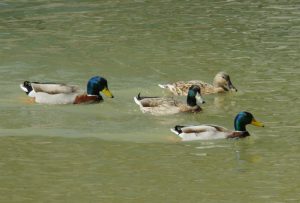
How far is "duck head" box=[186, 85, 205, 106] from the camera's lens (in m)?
21.7

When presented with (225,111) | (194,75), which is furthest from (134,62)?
(225,111)

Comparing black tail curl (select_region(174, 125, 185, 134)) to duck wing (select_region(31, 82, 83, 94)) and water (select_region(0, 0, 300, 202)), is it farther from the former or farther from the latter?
duck wing (select_region(31, 82, 83, 94))

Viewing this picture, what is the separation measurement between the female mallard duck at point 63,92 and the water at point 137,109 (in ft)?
0.96

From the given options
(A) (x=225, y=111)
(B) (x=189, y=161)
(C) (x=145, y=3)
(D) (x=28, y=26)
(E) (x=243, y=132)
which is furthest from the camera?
(C) (x=145, y=3)

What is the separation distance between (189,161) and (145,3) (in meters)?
21.1

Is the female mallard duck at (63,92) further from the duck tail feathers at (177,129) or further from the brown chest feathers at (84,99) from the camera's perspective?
the duck tail feathers at (177,129)

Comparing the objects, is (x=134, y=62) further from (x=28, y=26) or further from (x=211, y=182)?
(x=211, y=182)

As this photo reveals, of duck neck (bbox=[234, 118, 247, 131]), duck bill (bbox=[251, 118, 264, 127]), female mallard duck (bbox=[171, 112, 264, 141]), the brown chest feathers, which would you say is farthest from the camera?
the brown chest feathers

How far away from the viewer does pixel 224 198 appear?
1569 centimetres

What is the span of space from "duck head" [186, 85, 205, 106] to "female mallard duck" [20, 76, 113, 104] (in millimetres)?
2003

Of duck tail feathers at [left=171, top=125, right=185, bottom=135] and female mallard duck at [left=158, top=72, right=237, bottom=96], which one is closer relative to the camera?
duck tail feathers at [left=171, top=125, right=185, bottom=135]

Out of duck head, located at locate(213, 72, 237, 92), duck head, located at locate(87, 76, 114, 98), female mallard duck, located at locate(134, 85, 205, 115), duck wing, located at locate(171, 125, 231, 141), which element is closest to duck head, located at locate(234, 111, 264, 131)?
duck wing, located at locate(171, 125, 231, 141)

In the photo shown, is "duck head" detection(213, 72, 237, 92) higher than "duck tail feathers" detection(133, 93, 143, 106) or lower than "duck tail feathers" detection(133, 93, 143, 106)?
lower

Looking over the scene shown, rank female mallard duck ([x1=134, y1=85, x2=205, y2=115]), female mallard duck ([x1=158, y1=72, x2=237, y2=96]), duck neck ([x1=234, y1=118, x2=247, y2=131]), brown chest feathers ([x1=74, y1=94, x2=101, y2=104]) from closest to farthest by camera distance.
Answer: duck neck ([x1=234, y1=118, x2=247, y2=131])
female mallard duck ([x1=134, y1=85, x2=205, y2=115])
brown chest feathers ([x1=74, y1=94, x2=101, y2=104])
female mallard duck ([x1=158, y1=72, x2=237, y2=96])
